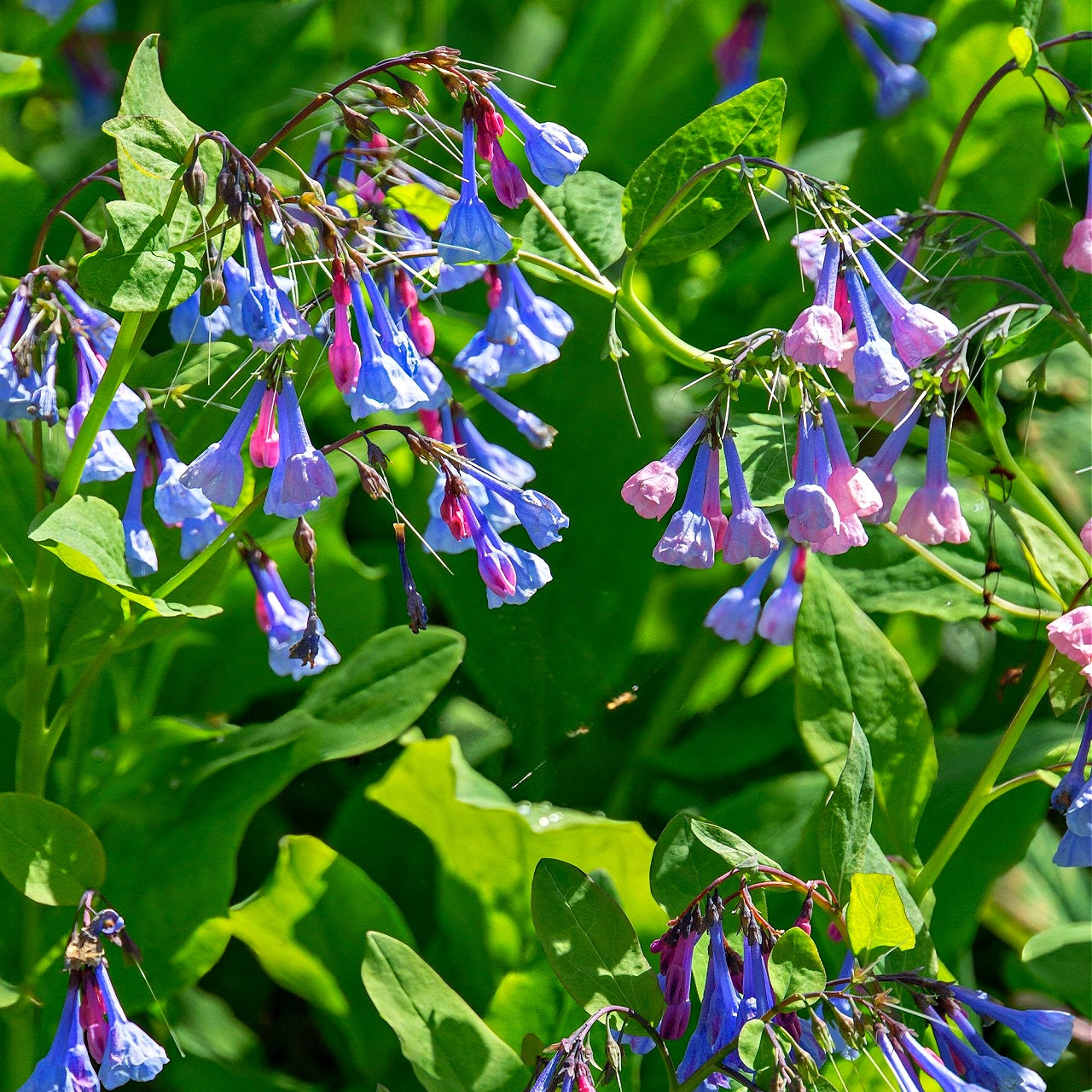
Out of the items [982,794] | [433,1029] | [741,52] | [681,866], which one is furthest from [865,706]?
[741,52]

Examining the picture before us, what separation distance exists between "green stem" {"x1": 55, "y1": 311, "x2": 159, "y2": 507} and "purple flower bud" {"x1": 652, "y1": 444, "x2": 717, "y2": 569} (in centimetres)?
27

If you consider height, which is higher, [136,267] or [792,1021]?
[136,267]

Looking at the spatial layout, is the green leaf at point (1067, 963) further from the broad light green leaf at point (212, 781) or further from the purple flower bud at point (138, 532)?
the purple flower bud at point (138, 532)

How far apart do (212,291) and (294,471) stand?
0.28 ft

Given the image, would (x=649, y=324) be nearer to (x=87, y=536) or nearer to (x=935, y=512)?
(x=935, y=512)

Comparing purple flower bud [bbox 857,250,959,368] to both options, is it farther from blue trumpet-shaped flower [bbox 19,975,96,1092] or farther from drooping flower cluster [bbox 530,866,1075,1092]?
blue trumpet-shaped flower [bbox 19,975,96,1092]

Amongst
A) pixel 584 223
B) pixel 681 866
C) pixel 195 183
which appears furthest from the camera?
pixel 584 223

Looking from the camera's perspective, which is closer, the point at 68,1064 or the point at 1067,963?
the point at 68,1064

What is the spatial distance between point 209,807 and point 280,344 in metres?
0.36

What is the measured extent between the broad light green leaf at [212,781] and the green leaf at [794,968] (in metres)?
0.30

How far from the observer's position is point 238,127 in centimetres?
94

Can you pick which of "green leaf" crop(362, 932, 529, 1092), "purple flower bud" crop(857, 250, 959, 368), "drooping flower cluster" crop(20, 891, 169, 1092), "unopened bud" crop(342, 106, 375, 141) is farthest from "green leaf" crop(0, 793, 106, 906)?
"purple flower bud" crop(857, 250, 959, 368)

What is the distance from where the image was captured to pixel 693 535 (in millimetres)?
550

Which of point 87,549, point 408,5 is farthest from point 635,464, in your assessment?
point 408,5
